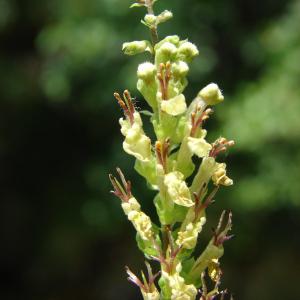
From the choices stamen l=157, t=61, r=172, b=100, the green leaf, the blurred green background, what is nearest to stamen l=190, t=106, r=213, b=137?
stamen l=157, t=61, r=172, b=100

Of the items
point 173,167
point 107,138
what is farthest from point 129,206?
point 107,138

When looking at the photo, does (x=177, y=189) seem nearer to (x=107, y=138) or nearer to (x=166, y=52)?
(x=166, y=52)

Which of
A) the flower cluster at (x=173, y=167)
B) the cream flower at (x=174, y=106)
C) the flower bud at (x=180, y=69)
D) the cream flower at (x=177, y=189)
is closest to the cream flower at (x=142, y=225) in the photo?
the flower cluster at (x=173, y=167)

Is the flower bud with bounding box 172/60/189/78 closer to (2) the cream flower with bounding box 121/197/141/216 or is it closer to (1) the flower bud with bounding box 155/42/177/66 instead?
(1) the flower bud with bounding box 155/42/177/66

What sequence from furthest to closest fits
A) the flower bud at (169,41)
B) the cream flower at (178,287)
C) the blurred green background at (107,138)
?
the blurred green background at (107,138) < the flower bud at (169,41) < the cream flower at (178,287)

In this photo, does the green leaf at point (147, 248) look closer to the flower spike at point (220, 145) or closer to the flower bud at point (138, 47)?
the flower spike at point (220, 145)

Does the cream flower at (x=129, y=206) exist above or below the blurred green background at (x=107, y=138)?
below

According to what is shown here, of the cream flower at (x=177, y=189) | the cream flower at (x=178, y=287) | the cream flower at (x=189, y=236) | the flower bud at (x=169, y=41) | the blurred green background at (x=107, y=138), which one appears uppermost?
the blurred green background at (x=107, y=138)

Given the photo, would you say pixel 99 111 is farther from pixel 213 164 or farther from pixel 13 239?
pixel 213 164
